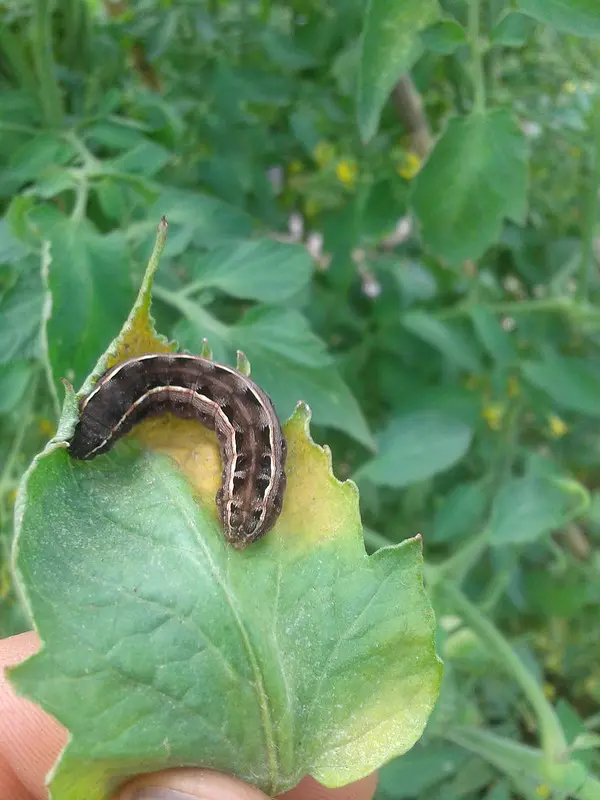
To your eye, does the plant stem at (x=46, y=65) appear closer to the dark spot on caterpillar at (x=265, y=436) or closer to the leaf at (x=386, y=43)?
the leaf at (x=386, y=43)

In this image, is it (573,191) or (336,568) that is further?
(573,191)

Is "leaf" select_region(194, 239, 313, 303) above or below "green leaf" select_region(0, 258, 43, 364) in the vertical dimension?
below

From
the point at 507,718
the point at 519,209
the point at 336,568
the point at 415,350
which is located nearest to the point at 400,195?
the point at 415,350

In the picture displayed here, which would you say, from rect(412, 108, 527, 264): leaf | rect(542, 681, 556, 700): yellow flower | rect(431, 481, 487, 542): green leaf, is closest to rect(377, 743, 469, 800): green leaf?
rect(431, 481, 487, 542): green leaf

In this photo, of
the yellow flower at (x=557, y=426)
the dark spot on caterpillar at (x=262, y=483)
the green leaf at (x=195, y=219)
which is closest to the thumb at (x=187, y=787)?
the dark spot on caterpillar at (x=262, y=483)

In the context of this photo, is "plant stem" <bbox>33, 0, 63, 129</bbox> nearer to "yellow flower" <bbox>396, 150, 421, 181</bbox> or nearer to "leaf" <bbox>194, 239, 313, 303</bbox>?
"leaf" <bbox>194, 239, 313, 303</bbox>

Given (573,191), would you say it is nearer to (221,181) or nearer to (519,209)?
(519,209)
